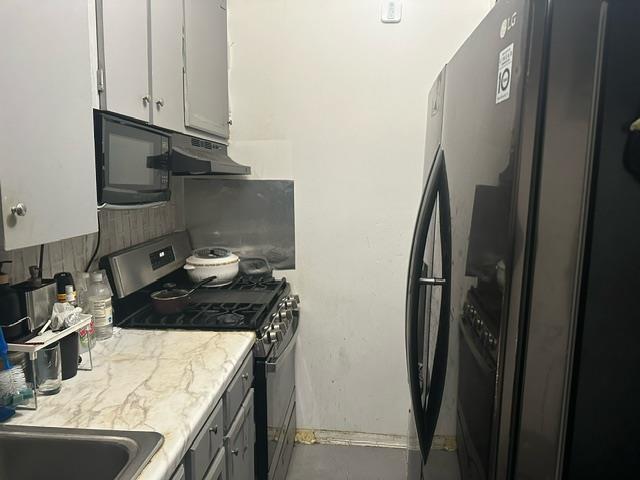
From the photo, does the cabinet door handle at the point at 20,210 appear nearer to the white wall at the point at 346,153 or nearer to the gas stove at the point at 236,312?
the gas stove at the point at 236,312

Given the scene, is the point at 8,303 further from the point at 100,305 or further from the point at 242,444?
the point at 242,444

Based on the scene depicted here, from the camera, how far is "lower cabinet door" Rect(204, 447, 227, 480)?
1.33 m

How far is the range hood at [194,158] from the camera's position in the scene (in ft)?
5.90

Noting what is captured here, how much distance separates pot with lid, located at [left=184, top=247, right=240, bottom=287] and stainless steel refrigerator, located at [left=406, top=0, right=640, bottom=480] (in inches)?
66.8

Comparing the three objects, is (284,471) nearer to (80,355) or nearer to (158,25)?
(80,355)

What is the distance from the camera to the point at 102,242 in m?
1.91

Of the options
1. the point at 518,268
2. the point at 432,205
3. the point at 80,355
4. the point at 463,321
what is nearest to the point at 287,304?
the point at 80,355

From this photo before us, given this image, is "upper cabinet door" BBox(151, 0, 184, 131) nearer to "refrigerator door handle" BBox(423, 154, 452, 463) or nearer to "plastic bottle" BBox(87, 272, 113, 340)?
"plastic bottle" BBox(87, 272, 113, 340)

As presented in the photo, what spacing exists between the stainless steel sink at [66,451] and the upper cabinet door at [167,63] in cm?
102

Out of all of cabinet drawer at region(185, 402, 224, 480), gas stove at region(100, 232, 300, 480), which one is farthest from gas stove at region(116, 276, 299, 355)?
cabinet drawer at region(185, 402, 224, 480)

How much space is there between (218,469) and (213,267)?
1.12m

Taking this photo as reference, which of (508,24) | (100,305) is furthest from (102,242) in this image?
(508,24)

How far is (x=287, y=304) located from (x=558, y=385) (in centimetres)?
167

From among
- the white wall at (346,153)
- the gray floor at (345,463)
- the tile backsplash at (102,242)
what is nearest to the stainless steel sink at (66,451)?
the tile backsplash at (102,242)
